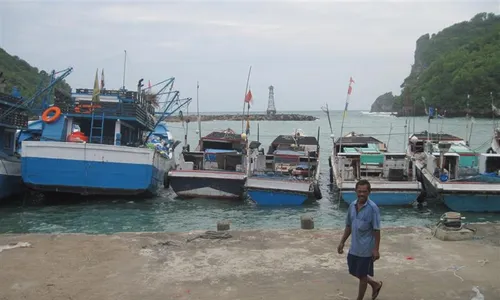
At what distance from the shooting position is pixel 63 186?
59.1 ft

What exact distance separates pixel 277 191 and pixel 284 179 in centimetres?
58

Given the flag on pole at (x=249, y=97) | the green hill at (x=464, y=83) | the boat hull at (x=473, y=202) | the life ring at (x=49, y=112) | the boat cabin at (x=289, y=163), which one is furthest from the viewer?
the green hill at (x=464, y=83)

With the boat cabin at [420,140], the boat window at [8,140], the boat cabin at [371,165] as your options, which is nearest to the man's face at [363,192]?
the boat cabin at [371,165]

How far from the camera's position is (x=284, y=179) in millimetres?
18703

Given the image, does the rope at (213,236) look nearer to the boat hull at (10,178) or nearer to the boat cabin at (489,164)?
the boat hull at (10,178)

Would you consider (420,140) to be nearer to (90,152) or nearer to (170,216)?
(170,216)

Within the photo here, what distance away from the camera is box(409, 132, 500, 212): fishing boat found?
55.5 ft

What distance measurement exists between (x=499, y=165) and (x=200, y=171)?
496 inches

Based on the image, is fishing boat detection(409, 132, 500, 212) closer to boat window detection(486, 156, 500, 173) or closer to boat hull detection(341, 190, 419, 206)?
boat window detection(486, 156, 500, 173)

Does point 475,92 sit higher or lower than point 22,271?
higher

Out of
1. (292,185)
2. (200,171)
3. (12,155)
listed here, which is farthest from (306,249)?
(12,155)

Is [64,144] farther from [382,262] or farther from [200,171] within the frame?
[382,262]

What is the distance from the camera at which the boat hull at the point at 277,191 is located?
1850 cm

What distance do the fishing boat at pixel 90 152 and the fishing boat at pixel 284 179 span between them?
175 inches
